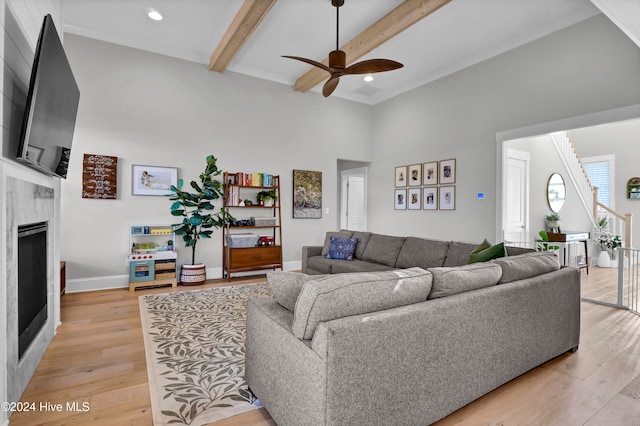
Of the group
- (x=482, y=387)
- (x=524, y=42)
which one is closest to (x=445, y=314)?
(x=482, y=387)

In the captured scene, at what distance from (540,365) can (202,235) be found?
434cm

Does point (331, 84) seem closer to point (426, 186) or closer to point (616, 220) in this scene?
point (426, 186)

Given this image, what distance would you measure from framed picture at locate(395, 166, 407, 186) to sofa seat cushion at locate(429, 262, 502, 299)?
4.24 meters

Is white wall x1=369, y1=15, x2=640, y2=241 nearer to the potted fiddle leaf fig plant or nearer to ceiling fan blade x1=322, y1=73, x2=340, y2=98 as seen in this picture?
ceiling fan blade x1=322, y1=73, x2=340, y2=98

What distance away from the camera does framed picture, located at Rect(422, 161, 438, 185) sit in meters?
5.71

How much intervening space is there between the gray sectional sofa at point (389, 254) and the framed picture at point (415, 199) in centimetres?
172

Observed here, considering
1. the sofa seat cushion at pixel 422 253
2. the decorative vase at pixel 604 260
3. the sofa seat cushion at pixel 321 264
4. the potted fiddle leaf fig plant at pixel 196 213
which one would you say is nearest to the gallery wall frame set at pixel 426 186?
the sofa seat cushion at pixel 422 253

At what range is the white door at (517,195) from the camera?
5.66m

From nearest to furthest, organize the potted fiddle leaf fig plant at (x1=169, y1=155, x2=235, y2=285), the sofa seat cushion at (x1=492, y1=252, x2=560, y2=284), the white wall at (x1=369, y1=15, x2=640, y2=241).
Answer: the sofa seat cushion at (x1=492, y1=252, x2=560, y2=284), the white wall at (x1=369, y1=15, x2=640, y2=241), the potted fiddle leaf fig plant at (x1=169, y1=155, x2=235, y2=285)

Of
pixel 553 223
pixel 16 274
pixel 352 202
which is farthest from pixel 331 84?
pixel 553 223

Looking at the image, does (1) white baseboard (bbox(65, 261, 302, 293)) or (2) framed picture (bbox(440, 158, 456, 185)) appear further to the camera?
(2) framed picture (bbox(440, 158, 456, 185))

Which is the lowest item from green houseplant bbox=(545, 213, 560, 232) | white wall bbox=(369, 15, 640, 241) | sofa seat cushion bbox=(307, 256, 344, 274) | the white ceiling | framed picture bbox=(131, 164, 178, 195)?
sofa seat cushion bbox=(307, 256, 344, 274)

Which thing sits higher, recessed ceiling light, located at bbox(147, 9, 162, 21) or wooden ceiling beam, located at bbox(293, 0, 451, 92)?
recessed ceiling light, located at bbox(147, 9, 162, 21)

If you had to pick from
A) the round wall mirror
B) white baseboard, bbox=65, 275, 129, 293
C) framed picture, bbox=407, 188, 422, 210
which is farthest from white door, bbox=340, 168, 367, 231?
white baseboard, bbox=65, 275, 129, 293
